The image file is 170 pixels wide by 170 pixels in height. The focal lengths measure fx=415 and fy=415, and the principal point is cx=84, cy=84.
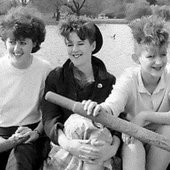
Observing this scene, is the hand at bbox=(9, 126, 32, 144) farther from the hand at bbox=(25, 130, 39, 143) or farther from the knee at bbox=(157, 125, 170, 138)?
the knee at bbox=(157, 125, 170, 138)

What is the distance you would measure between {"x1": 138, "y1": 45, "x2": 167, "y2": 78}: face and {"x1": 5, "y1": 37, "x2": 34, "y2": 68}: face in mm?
651

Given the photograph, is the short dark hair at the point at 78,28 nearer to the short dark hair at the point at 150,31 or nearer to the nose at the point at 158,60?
the short dark hair at the point at 150,31

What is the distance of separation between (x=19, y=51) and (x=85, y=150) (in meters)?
0.74

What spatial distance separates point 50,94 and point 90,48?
2.11 feet

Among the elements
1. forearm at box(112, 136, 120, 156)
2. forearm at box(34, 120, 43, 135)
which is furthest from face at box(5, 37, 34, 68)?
→ forearm at box(112, 136, 120, 156)

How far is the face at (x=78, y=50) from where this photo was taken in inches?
82.8

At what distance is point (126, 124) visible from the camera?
1578 mm

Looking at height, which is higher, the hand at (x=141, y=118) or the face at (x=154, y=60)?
the face at (x=154, y=60)

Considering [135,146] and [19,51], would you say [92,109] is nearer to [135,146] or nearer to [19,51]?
[135,146]

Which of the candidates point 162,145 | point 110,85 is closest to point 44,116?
point 110,85

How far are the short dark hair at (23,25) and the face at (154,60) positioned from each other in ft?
2.17

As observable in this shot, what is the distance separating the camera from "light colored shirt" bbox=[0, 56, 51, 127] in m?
2.23

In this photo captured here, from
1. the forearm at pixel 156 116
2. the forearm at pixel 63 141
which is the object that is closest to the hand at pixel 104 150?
the forearm at pixel 63 141

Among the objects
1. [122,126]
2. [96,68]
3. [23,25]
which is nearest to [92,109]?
[122,126]
